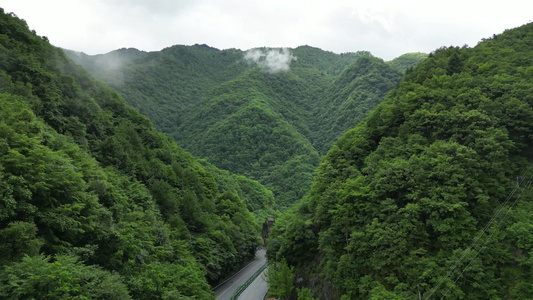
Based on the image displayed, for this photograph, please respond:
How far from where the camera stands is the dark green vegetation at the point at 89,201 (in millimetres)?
19208

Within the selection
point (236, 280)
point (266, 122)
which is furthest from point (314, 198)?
point (266, 122)

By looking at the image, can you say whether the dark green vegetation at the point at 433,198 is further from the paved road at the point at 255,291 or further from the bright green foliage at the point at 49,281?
the bright green foliage at the point at 49,281

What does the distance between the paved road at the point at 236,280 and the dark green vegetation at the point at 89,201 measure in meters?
1.91

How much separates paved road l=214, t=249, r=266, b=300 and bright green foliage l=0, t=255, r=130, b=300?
30.3 metres

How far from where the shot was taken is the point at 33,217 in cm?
2067

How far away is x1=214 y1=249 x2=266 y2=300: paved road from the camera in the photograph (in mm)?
49481

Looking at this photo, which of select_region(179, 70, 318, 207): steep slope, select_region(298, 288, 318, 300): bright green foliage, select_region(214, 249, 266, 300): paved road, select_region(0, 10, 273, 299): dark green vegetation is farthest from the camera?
select_region(179, 70, 318, 207): steep slope

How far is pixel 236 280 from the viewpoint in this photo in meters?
57.6

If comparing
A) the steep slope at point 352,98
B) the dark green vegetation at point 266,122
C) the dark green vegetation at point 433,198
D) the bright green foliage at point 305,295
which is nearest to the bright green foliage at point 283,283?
the dark green vegetation at point 433,198

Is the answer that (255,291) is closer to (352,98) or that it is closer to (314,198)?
(314,198)

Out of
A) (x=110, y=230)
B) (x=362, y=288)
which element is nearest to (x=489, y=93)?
(x=362, y=288)

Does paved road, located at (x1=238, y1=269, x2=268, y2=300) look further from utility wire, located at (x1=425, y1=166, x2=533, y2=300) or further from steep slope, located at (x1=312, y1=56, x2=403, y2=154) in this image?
steep slope, located at (x1=312, y1=56, x2=403, y2=154)

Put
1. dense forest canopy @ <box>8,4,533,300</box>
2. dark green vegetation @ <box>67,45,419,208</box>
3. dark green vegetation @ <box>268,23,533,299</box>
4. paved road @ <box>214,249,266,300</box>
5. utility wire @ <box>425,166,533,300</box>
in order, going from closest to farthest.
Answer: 1. dense forest canopy @ <box>8,4,533,300</box>
2. utility wire @ <box>425,166,533,300</box>
3. dark green vegetation @ <box>268,23,533,299</box>
4. paved road @ <box>214,249,266,300</box>
5. dark green vegetation @ <box>67,45,419,208</box>

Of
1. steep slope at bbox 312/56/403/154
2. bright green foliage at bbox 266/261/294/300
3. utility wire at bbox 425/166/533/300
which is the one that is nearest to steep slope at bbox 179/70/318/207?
steep slope at bbox 312/56/403/154
